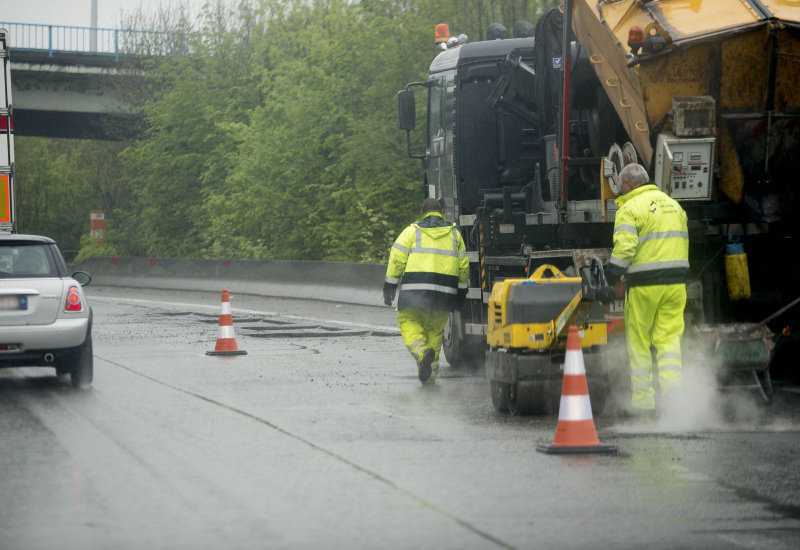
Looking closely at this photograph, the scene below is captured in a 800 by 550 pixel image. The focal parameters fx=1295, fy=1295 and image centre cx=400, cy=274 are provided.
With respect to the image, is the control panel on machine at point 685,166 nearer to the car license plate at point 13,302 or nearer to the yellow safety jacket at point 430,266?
the yellow safety jacket at point 430,266

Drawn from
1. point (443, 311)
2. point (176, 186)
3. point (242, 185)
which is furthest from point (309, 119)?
point (443, 311)

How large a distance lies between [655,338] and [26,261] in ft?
19.7

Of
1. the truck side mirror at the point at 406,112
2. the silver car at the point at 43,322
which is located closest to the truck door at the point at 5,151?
the silver car at the point at 43,322

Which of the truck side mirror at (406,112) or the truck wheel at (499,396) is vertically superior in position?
the truck side mirror at (406,112)

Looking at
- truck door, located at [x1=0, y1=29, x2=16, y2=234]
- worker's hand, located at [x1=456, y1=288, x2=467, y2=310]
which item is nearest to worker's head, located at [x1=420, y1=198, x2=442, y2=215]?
worker's hand, located at [x1=456, y1=288, x2=467, y2=310]

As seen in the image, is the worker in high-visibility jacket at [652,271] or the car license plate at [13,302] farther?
the car license plate at [13,302]

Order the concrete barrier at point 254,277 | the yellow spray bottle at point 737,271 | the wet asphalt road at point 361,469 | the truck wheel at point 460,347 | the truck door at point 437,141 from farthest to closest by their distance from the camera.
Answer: the concrete barrier at point 254,277, the truck door at point 437,141, the truck wheel at point 460,347, the yellow spray bottle at point 737,271, the wet asphalt road at point 361,469

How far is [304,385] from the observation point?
468 inches

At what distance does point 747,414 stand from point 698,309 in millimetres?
984

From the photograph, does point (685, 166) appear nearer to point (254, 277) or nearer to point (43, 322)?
point (43, 322)

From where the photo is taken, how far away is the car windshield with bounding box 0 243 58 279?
12086 mm

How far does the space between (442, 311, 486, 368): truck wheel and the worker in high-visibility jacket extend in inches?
157

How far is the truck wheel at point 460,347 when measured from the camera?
13625mm

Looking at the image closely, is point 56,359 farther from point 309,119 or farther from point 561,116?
point 309,119
